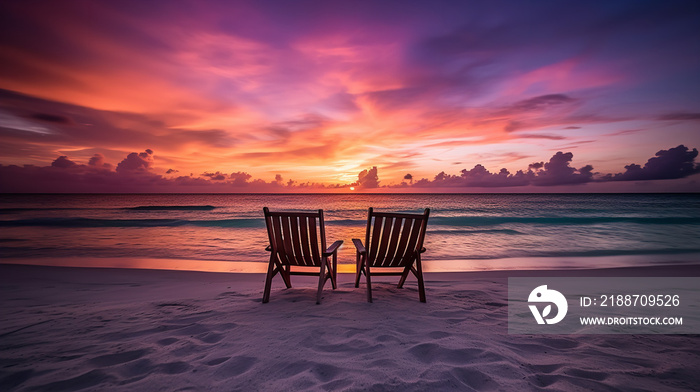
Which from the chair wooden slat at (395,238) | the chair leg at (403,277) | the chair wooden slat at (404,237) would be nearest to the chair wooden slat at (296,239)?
the chair wooden slat at (395,238)

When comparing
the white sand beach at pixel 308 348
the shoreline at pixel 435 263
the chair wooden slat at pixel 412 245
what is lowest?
the shoreline at pixel 435 263

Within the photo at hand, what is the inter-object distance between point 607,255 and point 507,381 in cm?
1057

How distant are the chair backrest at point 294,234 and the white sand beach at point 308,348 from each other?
64 cm

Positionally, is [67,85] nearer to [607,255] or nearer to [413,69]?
[413,69]

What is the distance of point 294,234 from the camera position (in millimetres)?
4301

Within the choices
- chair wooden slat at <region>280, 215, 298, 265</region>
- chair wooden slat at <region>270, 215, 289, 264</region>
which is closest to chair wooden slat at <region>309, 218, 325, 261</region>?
chair wooden slat at <region>280, 215, 298, 265</region>

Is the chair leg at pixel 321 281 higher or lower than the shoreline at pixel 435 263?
higher

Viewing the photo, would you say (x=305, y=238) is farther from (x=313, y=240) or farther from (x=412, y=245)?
(x=412, y=245)

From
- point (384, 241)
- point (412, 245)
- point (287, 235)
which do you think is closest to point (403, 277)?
point (412, 245)

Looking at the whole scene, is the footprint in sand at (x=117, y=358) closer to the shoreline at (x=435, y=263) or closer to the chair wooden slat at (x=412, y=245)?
the chair wooden slat at (x=412, y=245)

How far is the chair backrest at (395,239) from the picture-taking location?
169 inches

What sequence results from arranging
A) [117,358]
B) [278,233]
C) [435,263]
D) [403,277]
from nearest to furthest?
[117,358] < [278,233] < [403,277] < [435,263]

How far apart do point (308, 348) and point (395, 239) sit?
6.87 ft

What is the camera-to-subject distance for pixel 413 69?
412 inches
